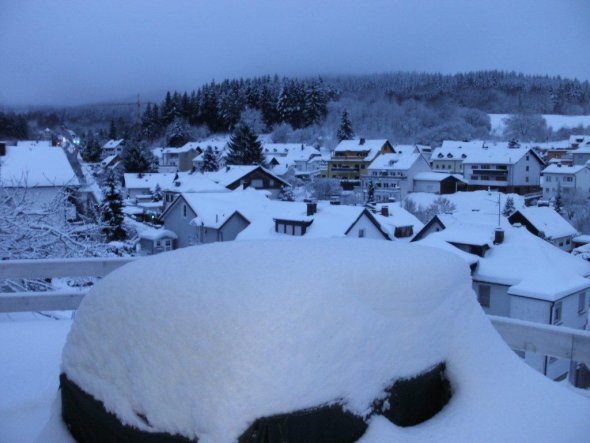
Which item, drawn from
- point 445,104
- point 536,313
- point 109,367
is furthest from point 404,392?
point 445,104

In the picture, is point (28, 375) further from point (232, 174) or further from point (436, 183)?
point (436, 183)

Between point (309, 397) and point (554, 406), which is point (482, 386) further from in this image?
point (309, 397)

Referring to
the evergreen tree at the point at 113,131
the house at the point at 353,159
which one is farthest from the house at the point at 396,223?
the evergreen tree at the point at 113,131

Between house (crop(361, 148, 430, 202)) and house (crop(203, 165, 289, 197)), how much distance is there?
11.8 metres

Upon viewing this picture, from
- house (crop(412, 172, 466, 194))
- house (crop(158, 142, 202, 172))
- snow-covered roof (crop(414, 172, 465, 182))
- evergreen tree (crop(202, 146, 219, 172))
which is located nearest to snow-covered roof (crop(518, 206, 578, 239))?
house (crop(412, 172, 466, 194))

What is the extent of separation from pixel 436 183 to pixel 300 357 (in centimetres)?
5943

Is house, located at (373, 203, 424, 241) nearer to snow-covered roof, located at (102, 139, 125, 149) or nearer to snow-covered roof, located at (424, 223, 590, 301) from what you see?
snow-covered roof, located at (424, 223, 590, 301)

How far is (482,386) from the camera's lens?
252 centimetres

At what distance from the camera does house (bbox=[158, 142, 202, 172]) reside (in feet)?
262

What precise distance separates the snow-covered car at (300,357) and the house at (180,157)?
78.0 meters

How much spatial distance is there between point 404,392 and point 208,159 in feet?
217

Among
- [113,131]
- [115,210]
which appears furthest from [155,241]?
[113,131]

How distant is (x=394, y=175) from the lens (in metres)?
61.2

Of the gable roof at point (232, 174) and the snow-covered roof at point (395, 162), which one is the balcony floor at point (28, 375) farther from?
the snow-covered roof at point (395, 162)
